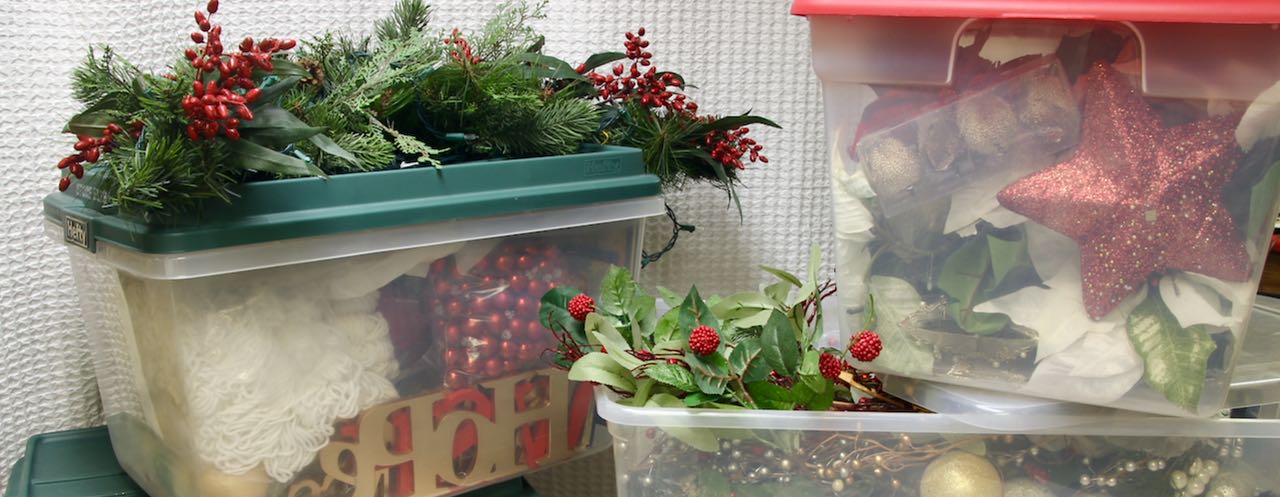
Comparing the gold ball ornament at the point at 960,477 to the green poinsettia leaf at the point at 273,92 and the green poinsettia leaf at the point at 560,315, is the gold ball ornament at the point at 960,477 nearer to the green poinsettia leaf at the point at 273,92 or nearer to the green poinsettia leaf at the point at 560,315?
the green poinsettia leaf at the point at 560,315

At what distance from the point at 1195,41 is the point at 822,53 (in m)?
0.19

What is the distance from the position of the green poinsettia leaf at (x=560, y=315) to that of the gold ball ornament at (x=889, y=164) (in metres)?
0.20

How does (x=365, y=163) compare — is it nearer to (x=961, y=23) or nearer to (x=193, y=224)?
(x=193, y=224)

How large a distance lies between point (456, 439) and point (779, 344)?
0.76 feet

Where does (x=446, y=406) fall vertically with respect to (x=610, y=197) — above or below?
below

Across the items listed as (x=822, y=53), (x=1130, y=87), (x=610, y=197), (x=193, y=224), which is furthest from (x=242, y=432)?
(x=1130, y=87)

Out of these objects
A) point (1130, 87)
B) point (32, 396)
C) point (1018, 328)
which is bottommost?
point (32, 396)

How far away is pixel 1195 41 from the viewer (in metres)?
0.51

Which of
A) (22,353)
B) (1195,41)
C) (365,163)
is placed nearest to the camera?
(1195,41)

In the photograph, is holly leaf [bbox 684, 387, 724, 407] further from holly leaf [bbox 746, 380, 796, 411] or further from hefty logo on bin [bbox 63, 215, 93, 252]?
hefty logo on bin [bbox 63, 215, 93, 252]

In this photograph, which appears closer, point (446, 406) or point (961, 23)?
point (961, 23)

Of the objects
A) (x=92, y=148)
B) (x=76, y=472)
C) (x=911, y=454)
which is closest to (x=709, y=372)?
(x=911, y=454)

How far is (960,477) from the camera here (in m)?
0.60

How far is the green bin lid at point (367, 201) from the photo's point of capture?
0.56 meters
